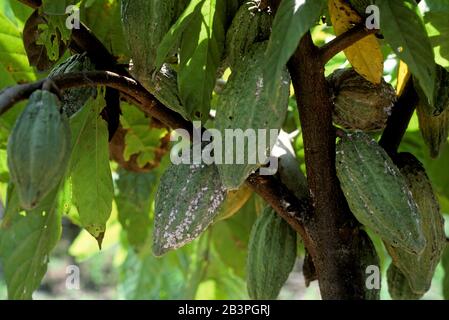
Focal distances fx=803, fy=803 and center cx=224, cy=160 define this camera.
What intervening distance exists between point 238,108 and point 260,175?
22cm

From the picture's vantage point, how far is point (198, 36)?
108cm

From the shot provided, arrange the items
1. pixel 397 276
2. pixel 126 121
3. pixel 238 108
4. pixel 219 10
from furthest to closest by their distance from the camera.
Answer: pixel 126 121 < pixel 397 276 < pixel 219 10 < pixel 238 108

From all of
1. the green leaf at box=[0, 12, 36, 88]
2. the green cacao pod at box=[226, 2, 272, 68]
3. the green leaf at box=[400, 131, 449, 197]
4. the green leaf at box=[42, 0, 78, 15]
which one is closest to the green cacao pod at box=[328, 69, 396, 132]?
the green cacao pod at box=[226, 2, 272, 68]

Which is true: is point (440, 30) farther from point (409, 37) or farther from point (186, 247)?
point (186, 247)

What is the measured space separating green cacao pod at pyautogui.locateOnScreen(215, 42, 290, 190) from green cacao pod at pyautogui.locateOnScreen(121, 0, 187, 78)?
0.12 m

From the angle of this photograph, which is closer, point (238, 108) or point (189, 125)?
point (238, 108)

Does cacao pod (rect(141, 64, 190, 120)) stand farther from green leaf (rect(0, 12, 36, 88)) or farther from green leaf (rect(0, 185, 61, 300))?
green leaf (rect(0, 12, 36, 88))

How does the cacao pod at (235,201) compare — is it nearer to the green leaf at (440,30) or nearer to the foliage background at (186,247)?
the foliage background at (186,247)

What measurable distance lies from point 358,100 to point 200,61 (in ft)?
0.80

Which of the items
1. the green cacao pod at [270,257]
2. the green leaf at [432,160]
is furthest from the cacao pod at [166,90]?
the green leaf at [432,160]

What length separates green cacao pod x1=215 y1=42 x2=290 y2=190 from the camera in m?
0.98

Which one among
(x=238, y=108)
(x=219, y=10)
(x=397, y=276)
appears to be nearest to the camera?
(x=238, y=108)

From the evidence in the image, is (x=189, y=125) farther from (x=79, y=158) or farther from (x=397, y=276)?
(x=397, y=276)
